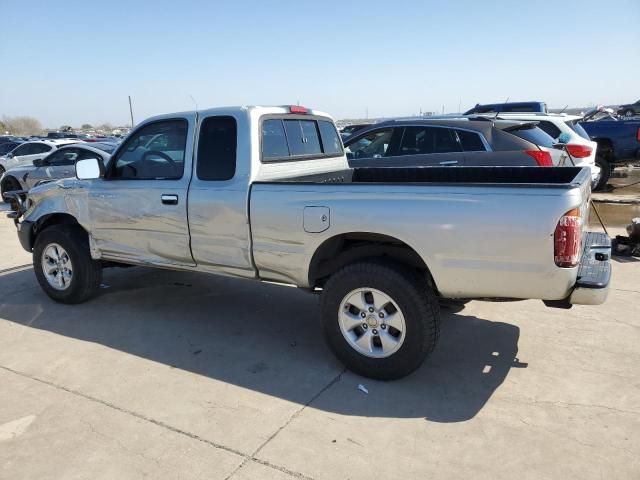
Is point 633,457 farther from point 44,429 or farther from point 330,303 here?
point 44,429

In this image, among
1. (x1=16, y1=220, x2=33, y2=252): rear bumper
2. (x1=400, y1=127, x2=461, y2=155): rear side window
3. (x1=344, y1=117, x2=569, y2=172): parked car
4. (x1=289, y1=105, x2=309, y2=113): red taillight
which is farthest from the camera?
(x1=400, y1=127, x2=461, y2=155): rear side window

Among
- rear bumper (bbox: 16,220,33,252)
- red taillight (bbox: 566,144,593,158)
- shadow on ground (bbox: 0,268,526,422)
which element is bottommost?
shadow on ground (bbox: 0,268,526,422)

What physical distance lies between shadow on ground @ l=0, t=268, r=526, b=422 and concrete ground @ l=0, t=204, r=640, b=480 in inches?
0.8

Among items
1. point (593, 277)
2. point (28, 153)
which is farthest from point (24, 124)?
point (593, 277)

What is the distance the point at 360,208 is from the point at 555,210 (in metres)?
1.20

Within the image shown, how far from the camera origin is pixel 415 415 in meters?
3.21

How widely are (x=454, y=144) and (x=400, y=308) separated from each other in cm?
439

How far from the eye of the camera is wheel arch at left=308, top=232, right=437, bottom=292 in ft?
11.5

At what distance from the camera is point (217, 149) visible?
4227 millimetres

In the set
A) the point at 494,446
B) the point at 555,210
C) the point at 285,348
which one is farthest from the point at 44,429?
the point at 555,210

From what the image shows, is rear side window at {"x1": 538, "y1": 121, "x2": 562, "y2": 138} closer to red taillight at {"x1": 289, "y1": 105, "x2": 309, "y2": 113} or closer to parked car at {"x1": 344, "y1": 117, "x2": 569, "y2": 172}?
parked car at {"x1": 344, "y1": 117, "x2": 569, "y2": 172}

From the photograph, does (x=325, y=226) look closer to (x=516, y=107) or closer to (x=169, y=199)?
(x=169, y=199)

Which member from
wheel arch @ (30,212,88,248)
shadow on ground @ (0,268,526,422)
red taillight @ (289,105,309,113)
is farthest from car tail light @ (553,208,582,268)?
wheel arch @ (30,212,88,248)

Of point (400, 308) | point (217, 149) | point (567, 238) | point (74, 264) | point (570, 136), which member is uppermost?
point (217, 149)
